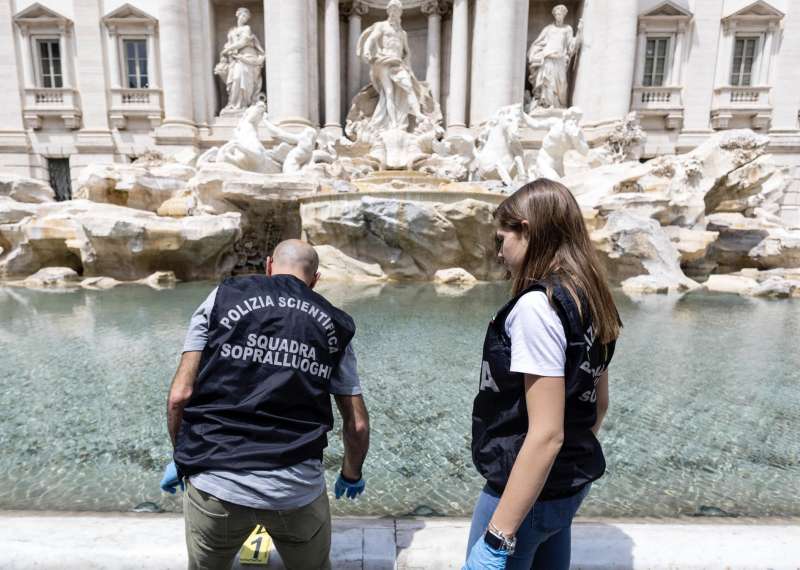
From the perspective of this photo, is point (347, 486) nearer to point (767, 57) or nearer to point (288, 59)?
point (288, 59)

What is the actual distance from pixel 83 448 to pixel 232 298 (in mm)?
1785

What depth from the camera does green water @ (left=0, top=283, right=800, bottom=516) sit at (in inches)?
76.6

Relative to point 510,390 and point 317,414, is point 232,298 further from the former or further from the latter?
point 510,390

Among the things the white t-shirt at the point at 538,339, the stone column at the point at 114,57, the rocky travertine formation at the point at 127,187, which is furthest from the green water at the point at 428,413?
the stone column at the point at 114,57

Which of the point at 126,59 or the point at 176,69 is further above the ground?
the point at 126,59

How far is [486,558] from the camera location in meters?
0.92

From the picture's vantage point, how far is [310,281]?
1.23 metres

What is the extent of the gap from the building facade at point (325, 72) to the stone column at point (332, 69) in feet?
0.12

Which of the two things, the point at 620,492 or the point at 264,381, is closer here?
the point at 264,381

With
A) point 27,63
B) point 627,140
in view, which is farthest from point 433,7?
point 27,63

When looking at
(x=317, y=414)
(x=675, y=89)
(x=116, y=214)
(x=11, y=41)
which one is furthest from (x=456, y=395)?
(x=11, y=41)

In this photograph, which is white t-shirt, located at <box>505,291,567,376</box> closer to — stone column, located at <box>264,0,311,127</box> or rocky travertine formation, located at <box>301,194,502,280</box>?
rocky travertine formation, located at <box>301,194,502,280</box>

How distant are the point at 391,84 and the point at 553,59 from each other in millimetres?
5062

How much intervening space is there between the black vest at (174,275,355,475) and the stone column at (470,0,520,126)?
14.0 meters
